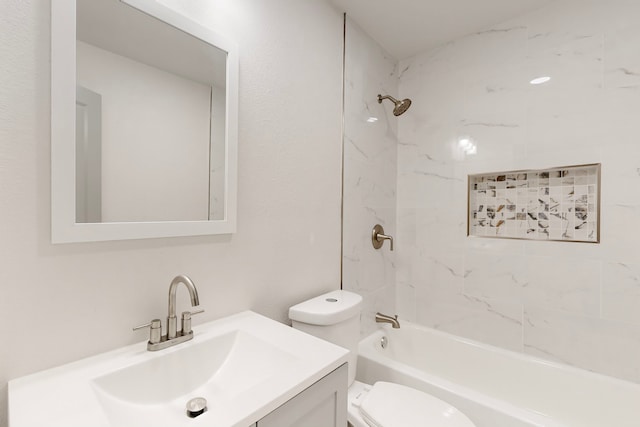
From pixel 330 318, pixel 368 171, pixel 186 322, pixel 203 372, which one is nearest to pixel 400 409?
pixel 330 318

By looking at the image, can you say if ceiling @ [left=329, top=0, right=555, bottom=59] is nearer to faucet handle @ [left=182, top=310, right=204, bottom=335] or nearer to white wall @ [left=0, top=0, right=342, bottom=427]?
white wall @ [left=0, top=0, right=342, bottom=427]

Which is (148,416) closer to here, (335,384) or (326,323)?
(335,384)

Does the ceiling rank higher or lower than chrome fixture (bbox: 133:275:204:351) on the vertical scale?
higher

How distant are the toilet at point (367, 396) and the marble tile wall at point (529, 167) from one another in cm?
82

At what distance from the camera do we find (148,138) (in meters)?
0.94

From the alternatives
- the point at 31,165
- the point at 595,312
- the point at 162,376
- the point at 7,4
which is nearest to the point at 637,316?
the point at 595,312

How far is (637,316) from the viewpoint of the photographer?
141 centimetres

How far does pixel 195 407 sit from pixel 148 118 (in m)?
0.87

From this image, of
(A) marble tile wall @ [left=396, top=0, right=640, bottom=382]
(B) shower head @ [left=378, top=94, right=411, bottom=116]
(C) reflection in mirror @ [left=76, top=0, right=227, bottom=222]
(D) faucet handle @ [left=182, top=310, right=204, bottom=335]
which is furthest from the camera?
(B) shower head @ [left=378, top=94, right=411, bottom=116]

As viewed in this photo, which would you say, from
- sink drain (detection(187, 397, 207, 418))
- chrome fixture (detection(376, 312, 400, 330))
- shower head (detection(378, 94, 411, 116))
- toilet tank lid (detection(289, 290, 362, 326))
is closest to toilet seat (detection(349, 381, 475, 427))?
toilet tank lid (detection(289, 290, 362, 326))

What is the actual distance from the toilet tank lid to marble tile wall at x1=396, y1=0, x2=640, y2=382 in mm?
926

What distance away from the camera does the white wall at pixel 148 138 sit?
848 mm

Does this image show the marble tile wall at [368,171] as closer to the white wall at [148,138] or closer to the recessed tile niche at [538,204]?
the recessed tile niche at [538,204]

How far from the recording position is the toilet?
1.17m
